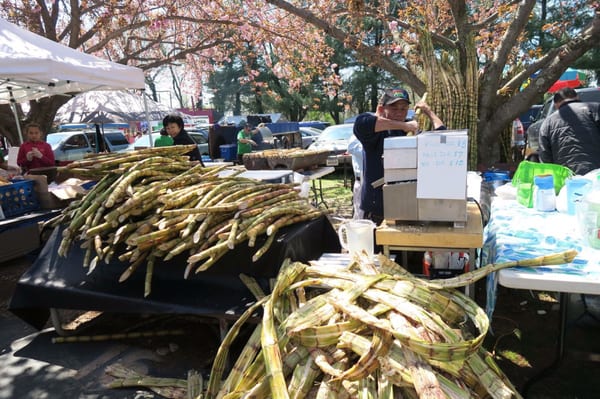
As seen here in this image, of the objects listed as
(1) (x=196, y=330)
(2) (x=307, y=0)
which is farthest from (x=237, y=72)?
(1) (x=196, y=330)

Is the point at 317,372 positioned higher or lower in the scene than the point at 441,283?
lower

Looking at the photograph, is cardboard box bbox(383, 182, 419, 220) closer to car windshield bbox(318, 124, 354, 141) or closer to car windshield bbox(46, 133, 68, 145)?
car windshield bbox(318, 124, 354, 141)

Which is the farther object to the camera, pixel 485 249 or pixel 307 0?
pixel 307 0

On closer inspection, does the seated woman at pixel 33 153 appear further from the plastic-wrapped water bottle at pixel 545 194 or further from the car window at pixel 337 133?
the car window at pixel 337 133

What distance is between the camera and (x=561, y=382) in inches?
104

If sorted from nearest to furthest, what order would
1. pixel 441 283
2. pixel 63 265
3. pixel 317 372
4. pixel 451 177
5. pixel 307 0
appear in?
1. pixel 317 372
2. pixel 441 283
3. pixel 451 177
4. pixel 63 265
5. pixel 307 0

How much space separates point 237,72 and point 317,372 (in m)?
34.3

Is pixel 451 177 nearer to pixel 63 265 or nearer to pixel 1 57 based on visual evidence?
pixel 63 265

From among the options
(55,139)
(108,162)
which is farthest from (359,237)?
(55,139)

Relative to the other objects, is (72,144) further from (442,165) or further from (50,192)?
(442,165)

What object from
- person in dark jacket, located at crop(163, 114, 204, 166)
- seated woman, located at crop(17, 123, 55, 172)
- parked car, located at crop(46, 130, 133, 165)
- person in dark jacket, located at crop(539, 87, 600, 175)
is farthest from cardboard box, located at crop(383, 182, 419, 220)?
parked car, located at crop(46, 130, 133, 165)

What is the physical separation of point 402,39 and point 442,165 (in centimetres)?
557

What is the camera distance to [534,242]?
2262 millimetres

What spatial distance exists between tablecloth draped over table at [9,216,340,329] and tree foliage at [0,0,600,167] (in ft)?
11.1
